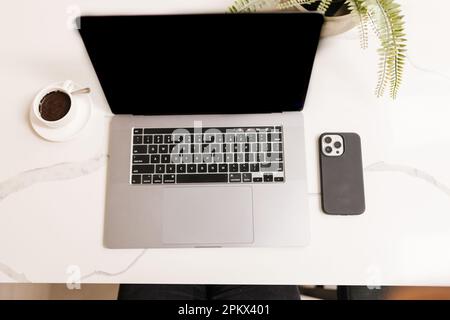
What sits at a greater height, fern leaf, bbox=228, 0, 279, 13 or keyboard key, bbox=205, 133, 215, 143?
fern leaf, bbox=228, 0, 279, 13

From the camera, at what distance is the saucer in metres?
0.75

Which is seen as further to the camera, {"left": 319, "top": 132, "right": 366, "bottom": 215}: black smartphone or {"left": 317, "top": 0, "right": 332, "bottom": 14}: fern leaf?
{"left": 319, "top": 132, "right": 366, "bottom": 215}: black smartphone

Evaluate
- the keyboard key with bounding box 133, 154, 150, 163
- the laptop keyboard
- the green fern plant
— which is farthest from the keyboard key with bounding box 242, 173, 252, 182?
the green fern plant

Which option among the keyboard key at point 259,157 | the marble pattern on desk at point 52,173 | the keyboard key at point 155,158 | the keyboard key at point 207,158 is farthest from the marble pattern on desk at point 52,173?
the keyboard key at point 259,157

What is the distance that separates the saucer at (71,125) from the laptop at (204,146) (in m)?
0.06

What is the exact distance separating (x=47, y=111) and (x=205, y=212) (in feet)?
1.29

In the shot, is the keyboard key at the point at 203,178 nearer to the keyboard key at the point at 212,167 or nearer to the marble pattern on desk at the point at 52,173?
the keyboard key at the point at 212,167

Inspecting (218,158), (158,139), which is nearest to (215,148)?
(218,158)

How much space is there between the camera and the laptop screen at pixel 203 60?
62 cm

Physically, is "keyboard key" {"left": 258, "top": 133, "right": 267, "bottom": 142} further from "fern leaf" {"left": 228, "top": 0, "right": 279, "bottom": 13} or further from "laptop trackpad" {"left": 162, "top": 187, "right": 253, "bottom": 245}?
"fern leaf" {"left": 228, "top": 0, "right": 279, "bottom": 13}

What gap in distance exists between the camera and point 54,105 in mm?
736

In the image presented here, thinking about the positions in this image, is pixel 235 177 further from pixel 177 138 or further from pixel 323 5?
pixel 323 5
